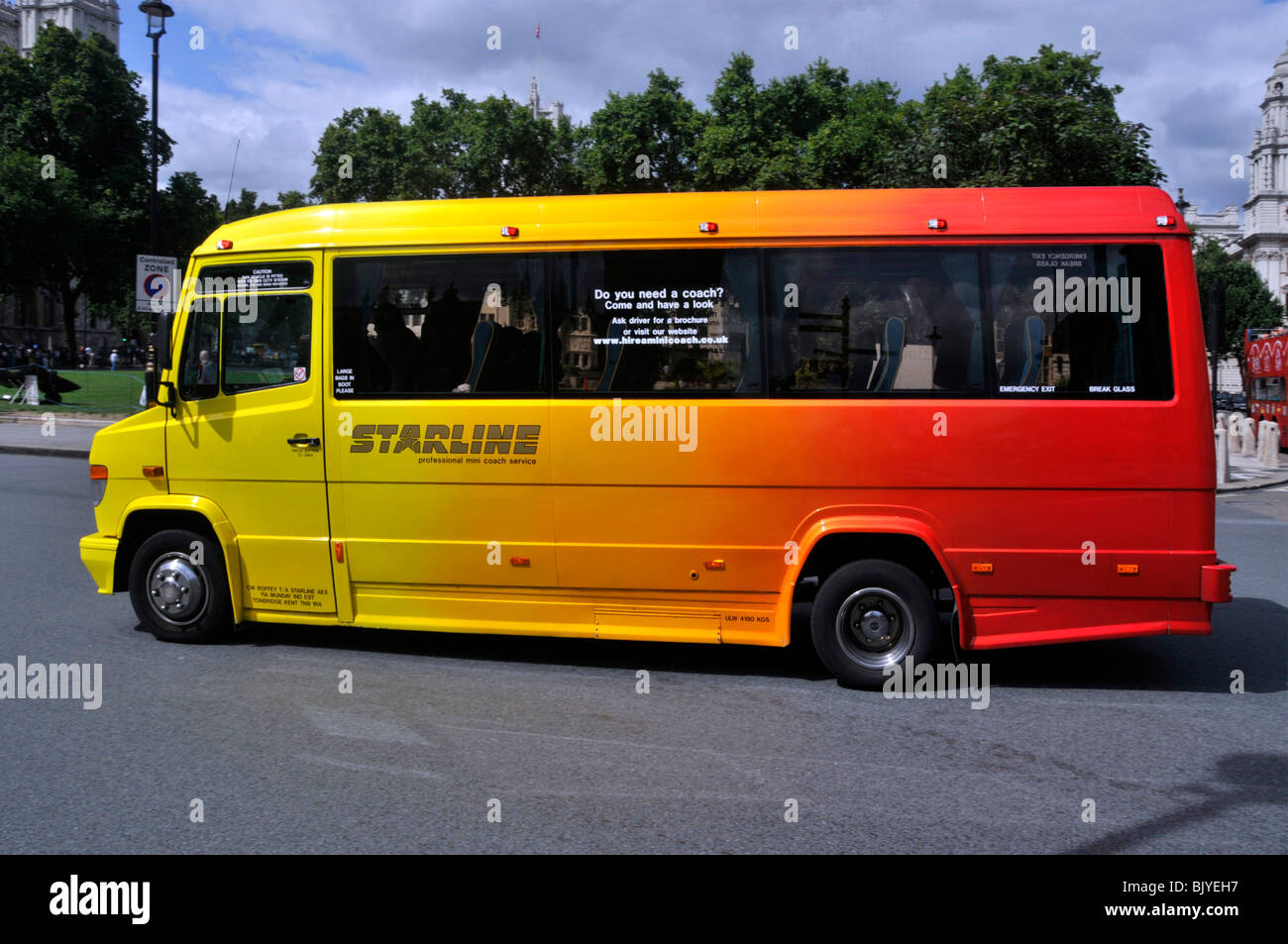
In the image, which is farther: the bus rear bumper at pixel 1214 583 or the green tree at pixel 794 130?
the green tree at pixel 794 130

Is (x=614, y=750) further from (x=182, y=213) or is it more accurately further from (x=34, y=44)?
(x=34, y=44)

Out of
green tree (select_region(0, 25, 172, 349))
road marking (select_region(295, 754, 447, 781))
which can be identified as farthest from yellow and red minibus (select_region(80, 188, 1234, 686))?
green tree (select_region(0, 25, 172, 349))

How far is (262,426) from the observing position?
7.00 metres

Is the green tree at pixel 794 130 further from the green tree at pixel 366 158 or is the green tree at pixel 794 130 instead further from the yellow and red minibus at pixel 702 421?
the yellow and red minibus at pixel 702 421

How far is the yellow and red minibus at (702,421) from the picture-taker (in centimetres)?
608

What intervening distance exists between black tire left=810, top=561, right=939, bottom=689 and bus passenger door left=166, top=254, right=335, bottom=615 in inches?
124

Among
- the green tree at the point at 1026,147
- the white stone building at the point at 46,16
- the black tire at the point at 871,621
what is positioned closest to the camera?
the black tire at the point at 871,621

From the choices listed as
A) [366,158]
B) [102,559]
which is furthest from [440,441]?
[366,158]

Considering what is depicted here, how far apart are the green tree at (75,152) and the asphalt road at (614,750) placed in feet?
146

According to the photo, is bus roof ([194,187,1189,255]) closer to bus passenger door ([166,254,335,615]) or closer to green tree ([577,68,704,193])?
bus passenger door ([166,254,335,615])


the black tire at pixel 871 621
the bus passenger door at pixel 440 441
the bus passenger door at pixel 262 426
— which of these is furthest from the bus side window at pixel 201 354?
the black tire at pixel 871 621

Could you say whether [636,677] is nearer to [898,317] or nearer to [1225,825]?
[898,317]

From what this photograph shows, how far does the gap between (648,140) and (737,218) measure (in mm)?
34433
